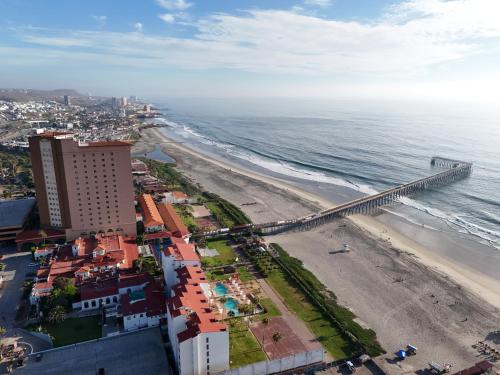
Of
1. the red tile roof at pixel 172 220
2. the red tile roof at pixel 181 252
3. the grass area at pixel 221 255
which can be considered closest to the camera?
the red tile roof at pixel 181 252

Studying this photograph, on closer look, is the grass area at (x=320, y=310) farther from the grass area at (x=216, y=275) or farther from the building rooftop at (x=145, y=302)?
the building rooftop at (x=145, y=302)

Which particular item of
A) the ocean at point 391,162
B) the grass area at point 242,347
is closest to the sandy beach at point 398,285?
the grass area at point 242,347

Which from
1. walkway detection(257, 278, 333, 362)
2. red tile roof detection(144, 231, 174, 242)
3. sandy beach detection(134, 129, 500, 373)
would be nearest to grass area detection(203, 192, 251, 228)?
sandy beach detection(134, 129, 500, 373)

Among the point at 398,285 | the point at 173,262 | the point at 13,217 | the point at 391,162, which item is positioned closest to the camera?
the point at 173,262

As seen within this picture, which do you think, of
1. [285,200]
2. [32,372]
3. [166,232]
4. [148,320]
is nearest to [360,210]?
[285,200]

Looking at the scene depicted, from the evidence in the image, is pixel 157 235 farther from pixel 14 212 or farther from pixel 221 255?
pixel 14 212

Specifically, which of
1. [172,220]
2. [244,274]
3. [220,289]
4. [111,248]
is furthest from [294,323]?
[172,220]

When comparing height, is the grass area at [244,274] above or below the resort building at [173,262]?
below
